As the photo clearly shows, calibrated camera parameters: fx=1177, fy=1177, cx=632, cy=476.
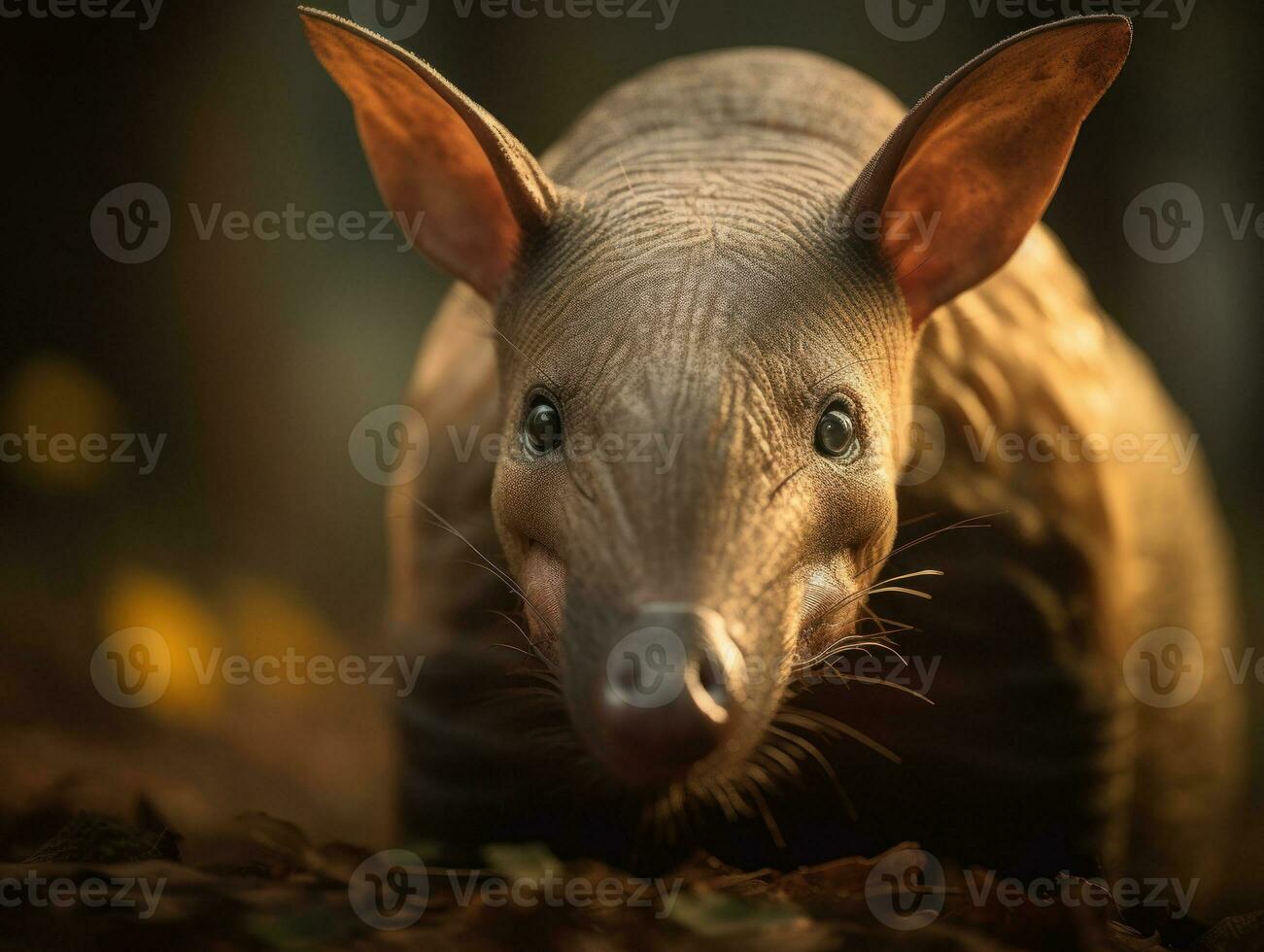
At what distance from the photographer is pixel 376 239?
4672mm

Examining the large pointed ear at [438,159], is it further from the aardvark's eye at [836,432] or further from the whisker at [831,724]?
the whisker at [831,724]

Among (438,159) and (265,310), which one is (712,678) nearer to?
(438,159)

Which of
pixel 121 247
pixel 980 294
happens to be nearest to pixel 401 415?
pixel 121 247

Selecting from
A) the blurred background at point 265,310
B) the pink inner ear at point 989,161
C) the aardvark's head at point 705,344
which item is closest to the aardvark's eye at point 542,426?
the aardvark's head at point 705,344

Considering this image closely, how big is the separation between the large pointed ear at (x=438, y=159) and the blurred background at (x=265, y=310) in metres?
1.78

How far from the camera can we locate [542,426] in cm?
200

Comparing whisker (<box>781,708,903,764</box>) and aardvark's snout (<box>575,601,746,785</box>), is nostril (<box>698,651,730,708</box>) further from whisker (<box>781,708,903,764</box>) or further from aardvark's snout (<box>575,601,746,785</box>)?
whisker (<box>781,708,903,764</box>)

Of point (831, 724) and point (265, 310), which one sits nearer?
point (831, 724)

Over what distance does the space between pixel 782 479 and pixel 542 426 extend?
44 cm

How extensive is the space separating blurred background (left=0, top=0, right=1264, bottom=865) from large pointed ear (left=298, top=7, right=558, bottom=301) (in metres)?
1.78

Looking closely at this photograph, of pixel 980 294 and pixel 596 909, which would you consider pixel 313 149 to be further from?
pixel 596 909

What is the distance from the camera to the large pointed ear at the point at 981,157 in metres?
1.97

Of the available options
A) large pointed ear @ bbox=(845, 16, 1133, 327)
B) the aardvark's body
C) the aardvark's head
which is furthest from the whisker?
large pointed ear @ bbox=(845, 16, 1133, 327)

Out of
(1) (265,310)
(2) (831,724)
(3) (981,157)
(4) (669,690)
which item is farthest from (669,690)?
(1) (265,310)
